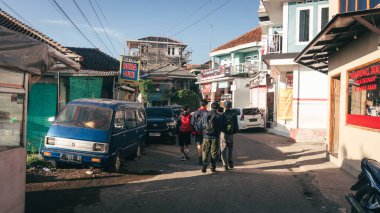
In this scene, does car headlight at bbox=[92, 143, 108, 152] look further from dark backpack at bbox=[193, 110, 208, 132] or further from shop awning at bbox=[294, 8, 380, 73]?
shop awning at bbox=[294, 8, 380, 73]

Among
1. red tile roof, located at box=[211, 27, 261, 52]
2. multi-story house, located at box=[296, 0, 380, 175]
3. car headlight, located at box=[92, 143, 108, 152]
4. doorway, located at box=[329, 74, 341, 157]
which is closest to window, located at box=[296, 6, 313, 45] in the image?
multi-story house, located at box=[296, 0, 380, 175]

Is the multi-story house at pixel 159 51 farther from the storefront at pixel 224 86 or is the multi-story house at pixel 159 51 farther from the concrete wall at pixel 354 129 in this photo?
the concrete wall at pixel 354 129

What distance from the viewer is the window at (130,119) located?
10599mm

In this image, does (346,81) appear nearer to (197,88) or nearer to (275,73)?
(275,73)

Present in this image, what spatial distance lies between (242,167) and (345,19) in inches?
204

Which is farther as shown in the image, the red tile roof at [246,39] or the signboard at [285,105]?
the red tile roof at [246,39]

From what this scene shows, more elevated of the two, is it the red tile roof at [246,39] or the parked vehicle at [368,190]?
the red tile roof at [246,39]

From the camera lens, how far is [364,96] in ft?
29.9

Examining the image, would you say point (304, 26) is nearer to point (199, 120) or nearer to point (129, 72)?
point (129, 72)

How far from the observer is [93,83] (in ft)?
46.9

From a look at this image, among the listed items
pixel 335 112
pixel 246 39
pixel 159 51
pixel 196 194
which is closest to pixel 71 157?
pixel 196 194

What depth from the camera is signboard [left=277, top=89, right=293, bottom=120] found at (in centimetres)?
2170

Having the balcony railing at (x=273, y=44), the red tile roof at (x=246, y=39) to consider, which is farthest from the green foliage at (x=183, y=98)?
the balcony railing at (x=273, y=44)

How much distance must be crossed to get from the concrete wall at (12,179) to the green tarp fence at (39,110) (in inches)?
282
